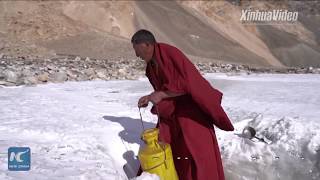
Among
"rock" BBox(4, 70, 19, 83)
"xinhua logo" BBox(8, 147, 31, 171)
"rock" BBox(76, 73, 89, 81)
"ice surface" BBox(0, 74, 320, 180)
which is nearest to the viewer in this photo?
"xinhua logo" BBox(8, 147, 31, 171)

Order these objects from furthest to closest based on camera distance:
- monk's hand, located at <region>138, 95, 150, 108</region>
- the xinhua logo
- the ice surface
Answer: the ice surface < the xinhua logo < monk's hand, located at <region>138, 95, 150, 108</region>

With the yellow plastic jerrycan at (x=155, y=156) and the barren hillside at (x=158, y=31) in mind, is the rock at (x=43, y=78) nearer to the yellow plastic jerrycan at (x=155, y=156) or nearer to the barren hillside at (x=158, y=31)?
the yellow plastic jerrycan at (x=155, y=156)

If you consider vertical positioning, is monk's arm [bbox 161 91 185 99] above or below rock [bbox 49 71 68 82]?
above

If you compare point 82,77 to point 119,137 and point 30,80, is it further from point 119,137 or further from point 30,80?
point 119,137

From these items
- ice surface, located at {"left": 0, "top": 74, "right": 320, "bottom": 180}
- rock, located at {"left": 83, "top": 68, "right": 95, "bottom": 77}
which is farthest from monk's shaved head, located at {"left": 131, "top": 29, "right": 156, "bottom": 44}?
rock, located at {"left": 83, "top": 68, "right": 95, "bottom": 77}

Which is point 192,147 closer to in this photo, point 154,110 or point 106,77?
point 154,110

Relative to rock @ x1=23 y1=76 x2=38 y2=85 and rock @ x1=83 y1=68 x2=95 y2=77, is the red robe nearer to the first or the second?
rock @ x1=23 y1=76 x2=38 y2=85

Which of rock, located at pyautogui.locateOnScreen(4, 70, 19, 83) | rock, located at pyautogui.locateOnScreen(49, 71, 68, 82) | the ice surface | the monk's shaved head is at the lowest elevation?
rock, located at pyautogui.locateOnScreen(49, 71, 68, 82)

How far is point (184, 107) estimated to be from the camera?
3375mm

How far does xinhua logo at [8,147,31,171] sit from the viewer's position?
11.2 feet
